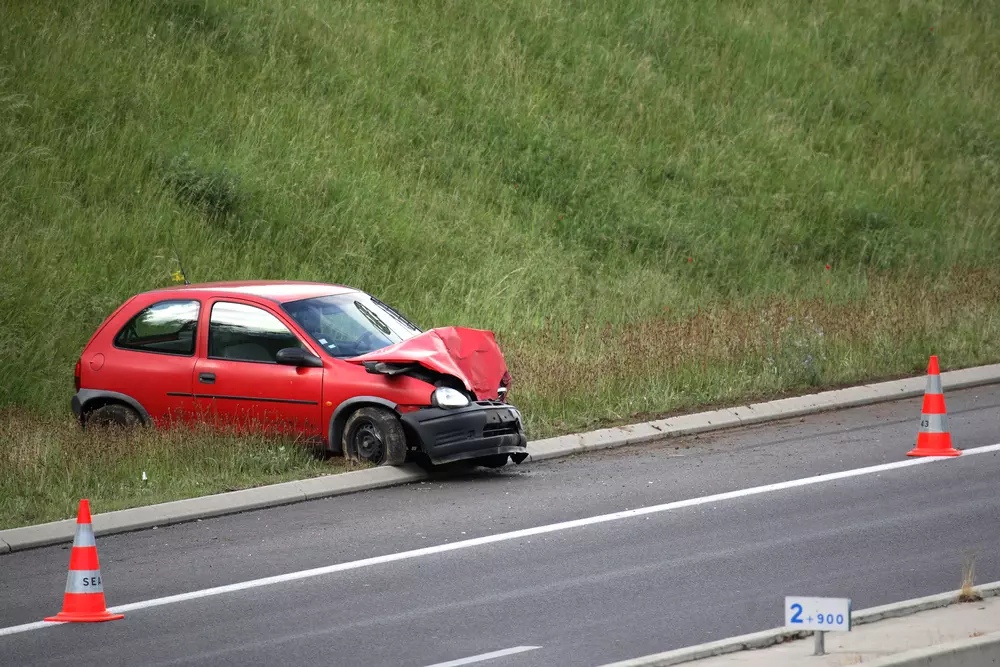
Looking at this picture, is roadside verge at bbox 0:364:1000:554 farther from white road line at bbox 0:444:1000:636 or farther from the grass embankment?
white road line at bbox 0:444:1000:636

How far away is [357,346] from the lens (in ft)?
39.8

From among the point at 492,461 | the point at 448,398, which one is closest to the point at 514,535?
the point at 448,398

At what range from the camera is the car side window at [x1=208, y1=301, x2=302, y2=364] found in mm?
11906

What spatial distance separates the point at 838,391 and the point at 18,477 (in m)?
7.91

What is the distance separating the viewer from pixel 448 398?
37.3 ft

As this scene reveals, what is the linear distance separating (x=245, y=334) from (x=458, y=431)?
2.08 meters

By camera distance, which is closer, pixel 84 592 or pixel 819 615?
pixel 819 615

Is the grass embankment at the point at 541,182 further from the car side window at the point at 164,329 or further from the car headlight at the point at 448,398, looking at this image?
the car side window at the point at 164,329

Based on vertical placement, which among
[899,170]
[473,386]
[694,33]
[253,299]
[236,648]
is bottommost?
[236,648]

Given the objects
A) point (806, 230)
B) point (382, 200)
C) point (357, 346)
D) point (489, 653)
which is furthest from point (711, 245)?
point (489, 653)

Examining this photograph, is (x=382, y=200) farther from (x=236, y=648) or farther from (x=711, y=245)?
(x=236, y=648)

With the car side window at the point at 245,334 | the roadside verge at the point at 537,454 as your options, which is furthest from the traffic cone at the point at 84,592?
the car side window at the point at 245,334

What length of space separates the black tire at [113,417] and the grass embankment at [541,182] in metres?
3.11

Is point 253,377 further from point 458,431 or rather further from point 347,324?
point 458,431
